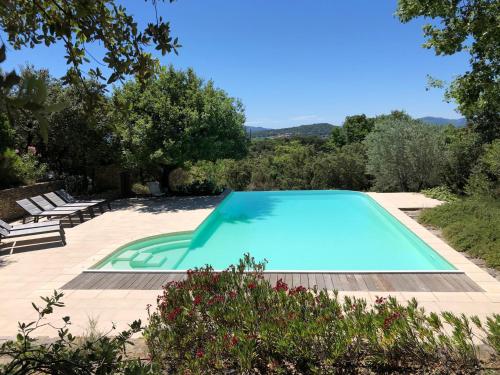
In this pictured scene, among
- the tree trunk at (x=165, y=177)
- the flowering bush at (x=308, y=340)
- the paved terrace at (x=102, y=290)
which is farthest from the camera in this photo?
the tree trunk at (x=165, y=177)

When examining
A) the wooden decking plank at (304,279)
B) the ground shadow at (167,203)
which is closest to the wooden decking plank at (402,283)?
the wooden decking plank at (304,279)

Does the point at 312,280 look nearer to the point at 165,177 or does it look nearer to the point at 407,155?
the point at 165,177

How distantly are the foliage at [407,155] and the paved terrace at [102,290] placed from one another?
5.24 meters

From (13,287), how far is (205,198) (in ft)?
28.7

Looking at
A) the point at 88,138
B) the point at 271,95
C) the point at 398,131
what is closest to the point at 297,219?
the point at 398,131

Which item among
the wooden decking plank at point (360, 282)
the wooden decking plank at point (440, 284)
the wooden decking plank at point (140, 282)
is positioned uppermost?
the wooden decking plank at point (440, 284)

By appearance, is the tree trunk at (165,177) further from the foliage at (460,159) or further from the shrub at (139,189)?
the foliage at (460,159)

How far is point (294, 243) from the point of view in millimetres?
9828

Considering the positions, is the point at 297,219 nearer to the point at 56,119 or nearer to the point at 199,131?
the point at 199,131

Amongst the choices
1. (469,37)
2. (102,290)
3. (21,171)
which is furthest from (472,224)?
(21,171)

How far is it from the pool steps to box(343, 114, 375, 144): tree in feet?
119

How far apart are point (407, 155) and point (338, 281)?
11.5m

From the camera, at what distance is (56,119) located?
41.9ft

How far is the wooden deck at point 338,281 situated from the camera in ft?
18.2
